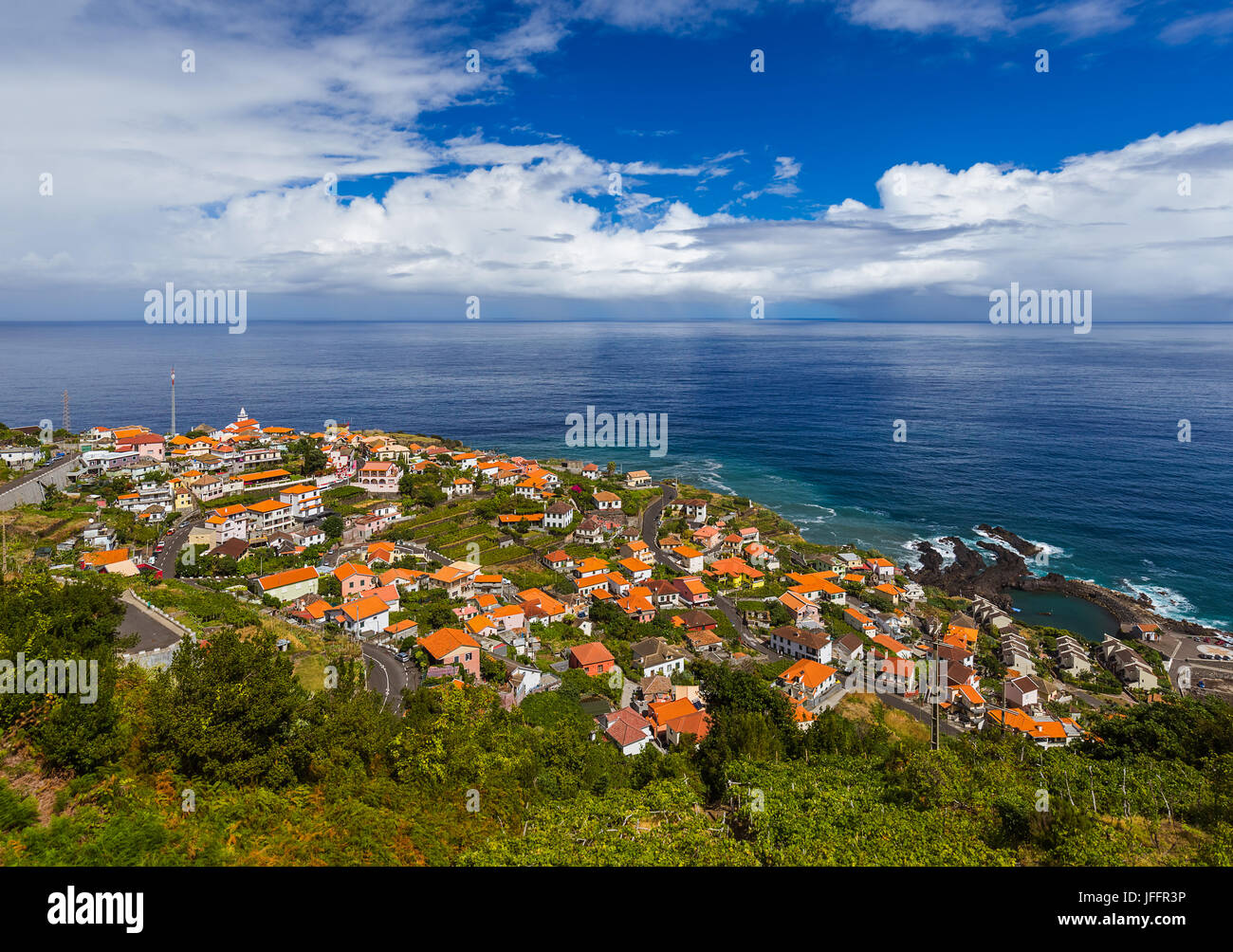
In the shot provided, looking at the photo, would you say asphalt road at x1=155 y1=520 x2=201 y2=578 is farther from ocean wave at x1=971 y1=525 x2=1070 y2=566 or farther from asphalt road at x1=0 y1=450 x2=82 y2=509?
ocean wave at x1=971 y1=525 x2=1070 y2=566

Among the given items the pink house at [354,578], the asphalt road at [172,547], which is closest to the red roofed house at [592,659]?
the pink house at [354,578]

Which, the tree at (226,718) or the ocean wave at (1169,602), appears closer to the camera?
the tree at (226,718)

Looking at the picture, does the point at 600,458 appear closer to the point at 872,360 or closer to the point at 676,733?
the point at 676,733

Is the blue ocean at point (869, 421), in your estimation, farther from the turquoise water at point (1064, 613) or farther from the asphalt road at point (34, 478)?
the asphalt road at point (34, 478)

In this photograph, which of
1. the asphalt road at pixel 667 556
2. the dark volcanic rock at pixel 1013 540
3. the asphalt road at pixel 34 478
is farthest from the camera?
the dark volcanic rock at pixel 1013 540

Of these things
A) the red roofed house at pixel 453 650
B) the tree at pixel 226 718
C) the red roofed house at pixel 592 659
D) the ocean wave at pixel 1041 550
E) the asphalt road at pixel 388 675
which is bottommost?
the red roofed house at pixel 592 659

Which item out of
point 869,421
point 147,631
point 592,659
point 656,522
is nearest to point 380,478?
point 656,522

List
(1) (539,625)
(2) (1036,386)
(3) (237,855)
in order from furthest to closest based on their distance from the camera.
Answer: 1. (2) (1036,386)
2. (1) (539,625)
3. (3) (237,855)
